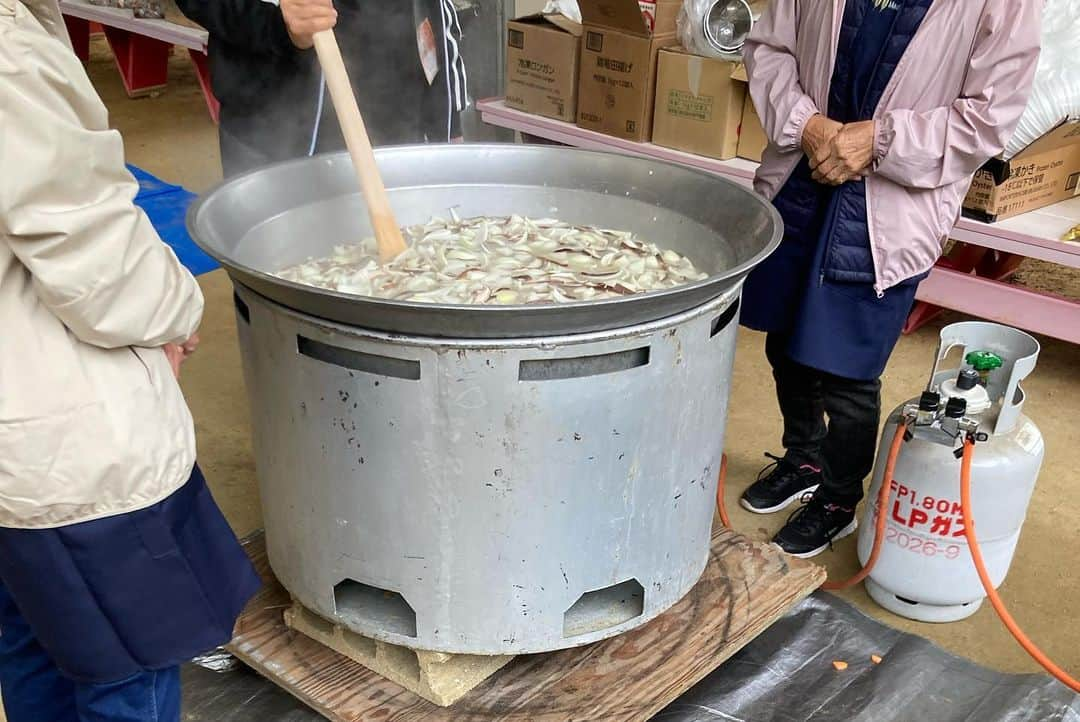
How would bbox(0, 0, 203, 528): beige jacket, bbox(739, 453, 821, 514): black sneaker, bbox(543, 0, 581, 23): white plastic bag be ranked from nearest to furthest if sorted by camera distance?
bbox(0, 0, 203, 528): beige jacket
bbox(739, 453, 821, 514): black sneaker
bbox(543, 0, 581, 23): white plastic bag

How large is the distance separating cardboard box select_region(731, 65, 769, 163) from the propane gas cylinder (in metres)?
1.73

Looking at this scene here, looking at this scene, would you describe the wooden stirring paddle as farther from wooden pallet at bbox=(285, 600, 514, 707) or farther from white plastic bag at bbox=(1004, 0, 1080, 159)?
white plastic bag at bbox=(1004, 0, 1080, 159)

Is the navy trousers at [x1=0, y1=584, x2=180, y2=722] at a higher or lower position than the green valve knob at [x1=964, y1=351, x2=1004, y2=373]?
lower

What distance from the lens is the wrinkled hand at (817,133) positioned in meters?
2.32

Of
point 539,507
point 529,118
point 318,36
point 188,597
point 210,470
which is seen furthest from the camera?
point 529,118

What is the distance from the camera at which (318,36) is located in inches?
84.3

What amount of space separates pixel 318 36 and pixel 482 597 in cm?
127

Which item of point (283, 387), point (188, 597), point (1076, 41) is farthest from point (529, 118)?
point (188, 597)

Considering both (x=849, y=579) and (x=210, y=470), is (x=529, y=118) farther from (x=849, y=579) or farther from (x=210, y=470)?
(x=849, y=579)

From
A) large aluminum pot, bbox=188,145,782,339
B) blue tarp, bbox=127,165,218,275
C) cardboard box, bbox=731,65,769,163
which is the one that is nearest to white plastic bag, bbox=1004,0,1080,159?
cardboard box, bbox=731,65,769,163

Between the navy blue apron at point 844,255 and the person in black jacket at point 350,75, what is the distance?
3.73 ft

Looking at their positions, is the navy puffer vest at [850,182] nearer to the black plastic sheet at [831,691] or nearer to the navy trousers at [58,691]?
the black plastic sheet at [831,691]

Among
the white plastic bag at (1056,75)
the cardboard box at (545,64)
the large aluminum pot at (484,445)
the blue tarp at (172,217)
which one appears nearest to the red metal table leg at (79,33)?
the blue tarp at (172,217)

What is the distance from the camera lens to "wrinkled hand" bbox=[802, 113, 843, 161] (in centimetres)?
232
